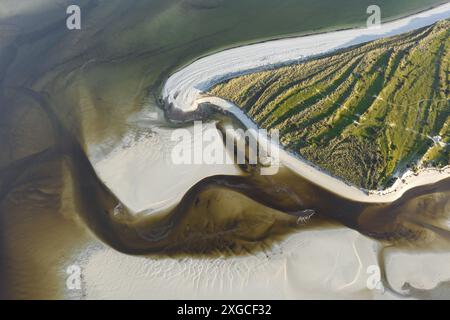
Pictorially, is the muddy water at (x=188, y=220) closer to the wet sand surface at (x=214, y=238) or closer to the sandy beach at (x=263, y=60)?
the wet sand surface at (x=214, y=238)

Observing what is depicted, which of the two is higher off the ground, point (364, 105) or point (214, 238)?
point (364, 105)

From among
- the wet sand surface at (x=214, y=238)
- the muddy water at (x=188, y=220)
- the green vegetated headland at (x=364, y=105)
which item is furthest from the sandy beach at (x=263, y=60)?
the wet sand surface at (x=214, y=238)

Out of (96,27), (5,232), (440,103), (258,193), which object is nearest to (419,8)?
(440,103)

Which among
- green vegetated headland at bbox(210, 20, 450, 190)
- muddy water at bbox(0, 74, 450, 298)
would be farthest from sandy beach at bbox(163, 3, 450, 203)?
muddy water at bbox(0, 74, 450, 298)

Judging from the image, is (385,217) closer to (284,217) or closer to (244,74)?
Answer: (284,217)

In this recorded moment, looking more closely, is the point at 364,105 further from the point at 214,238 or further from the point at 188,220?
the point at 188,220

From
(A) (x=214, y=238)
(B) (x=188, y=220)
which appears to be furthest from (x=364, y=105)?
(B) (x=188, y=220)
